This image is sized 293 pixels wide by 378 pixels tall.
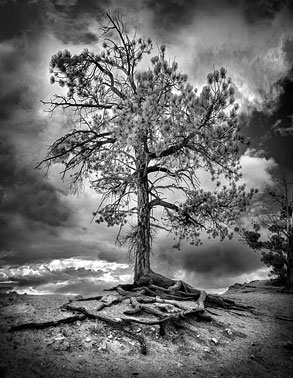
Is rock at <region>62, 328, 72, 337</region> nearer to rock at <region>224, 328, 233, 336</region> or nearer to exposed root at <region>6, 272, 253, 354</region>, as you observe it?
exposed root at <region>6, 272, 253, 354</region>

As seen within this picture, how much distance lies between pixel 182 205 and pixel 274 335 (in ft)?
15.5

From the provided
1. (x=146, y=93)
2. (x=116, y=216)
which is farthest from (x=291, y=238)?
(x=146, y=93)

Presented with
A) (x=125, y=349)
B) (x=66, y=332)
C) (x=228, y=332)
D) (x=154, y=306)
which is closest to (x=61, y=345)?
(x=66, y=332)

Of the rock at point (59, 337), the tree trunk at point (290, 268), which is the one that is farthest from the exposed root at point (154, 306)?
the tree trunk at point (290, 268)

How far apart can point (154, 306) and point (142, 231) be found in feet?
10.0

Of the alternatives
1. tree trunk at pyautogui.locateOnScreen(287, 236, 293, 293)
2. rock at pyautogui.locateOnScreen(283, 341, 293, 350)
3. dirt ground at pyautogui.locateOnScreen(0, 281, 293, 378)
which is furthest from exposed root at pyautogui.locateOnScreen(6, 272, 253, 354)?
tree trunk at pyautogui.locateOnScreen(287, 236, 293, 293)

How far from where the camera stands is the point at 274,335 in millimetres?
6719

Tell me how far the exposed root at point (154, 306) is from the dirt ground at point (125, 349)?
14cm

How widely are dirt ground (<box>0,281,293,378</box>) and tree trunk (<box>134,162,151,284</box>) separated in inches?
92.7

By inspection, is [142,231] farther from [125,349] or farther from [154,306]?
[125,349]

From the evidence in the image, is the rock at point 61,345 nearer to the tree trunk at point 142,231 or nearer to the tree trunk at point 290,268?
the tree trunk at point 142,231

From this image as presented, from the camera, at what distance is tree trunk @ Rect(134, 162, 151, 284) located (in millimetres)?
8984

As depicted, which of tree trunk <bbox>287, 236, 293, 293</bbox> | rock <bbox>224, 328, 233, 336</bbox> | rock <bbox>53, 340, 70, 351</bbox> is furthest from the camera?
tree trunk <bbox>287, 236, 293, 293</bbox>

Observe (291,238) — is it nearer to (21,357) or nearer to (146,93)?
(146,93)
